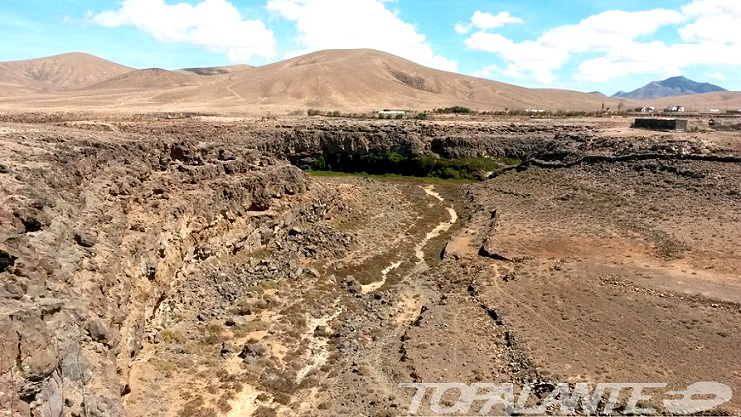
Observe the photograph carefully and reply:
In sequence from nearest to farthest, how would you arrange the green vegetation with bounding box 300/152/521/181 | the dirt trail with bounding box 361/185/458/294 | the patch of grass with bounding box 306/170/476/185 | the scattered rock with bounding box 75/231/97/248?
the scattered rock with bounding box 75/231/97/248, the dirt trail with bounding box 361/185/458/294, the patch of grass with bounding box 306/170/476/185, the green vegetation with bounding box 300/152/521/181

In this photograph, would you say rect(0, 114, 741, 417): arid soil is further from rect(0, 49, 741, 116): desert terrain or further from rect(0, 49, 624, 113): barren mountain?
rect(0, 49, 624, 113): barren mountain

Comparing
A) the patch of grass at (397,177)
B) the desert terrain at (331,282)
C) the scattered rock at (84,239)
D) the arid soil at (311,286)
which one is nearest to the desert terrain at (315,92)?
the patch of grass at (397,177)

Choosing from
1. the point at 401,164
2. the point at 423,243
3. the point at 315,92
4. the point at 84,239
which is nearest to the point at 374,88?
the point at 315,92

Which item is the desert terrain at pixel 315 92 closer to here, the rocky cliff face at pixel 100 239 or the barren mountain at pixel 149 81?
the barren mountain at pixel 149 81

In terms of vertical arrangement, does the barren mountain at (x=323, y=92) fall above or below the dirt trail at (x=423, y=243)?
above

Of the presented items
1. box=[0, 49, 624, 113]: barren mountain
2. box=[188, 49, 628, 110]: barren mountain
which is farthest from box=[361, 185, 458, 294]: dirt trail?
box=[188, 49, 628, 110]: barren mountain

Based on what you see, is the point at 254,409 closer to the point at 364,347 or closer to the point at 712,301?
the point at 364,347

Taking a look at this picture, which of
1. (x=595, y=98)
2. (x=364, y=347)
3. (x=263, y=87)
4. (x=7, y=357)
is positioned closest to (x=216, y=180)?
(x=364, y=347)

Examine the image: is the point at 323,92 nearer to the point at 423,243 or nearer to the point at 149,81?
the point at 149,81
